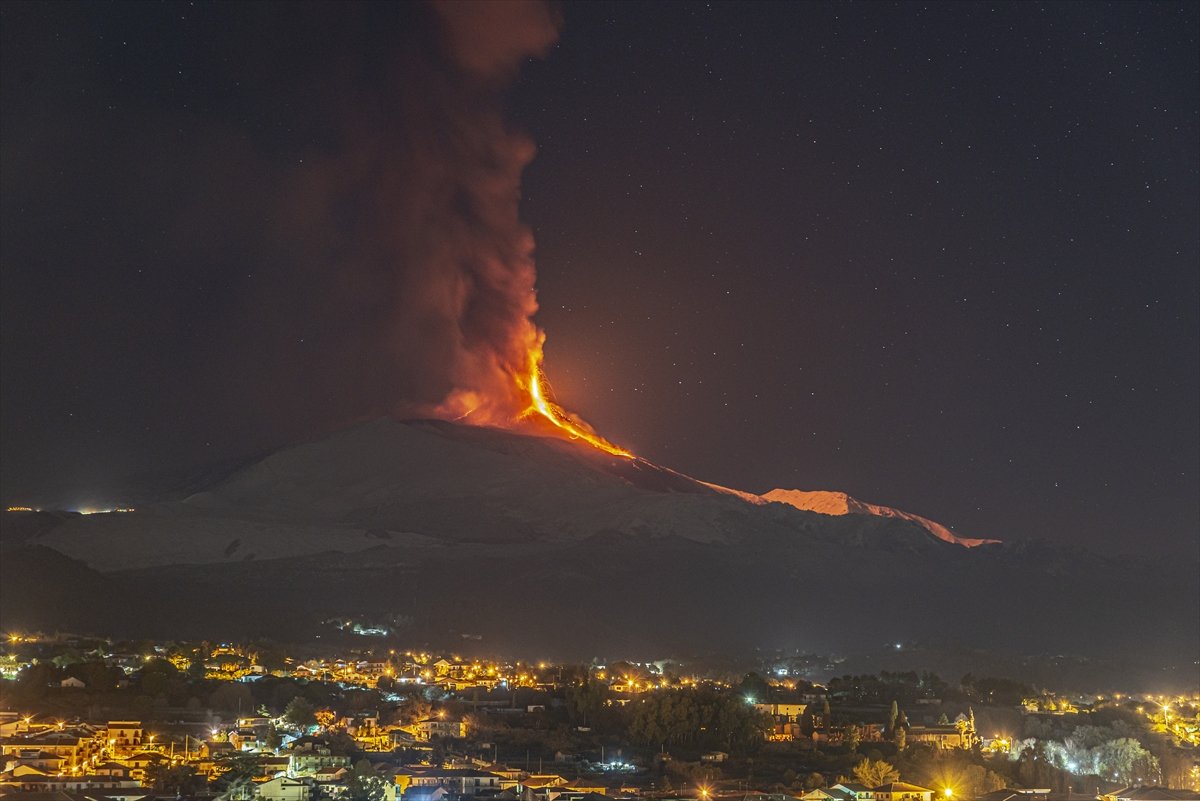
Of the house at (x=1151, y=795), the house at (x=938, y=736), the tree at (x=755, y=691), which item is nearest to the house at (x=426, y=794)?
the house at (x=1151, y=795)

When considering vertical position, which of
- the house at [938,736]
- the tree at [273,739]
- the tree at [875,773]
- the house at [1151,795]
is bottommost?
the house at [1151,795]

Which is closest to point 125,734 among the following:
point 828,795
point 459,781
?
point 459,781

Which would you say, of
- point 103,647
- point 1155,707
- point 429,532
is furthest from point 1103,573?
point 103,647

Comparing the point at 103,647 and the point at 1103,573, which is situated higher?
the point at 1103,573

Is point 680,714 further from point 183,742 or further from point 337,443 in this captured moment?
point 337,443

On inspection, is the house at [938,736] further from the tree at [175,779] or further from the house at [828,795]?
the tree at [175,779]

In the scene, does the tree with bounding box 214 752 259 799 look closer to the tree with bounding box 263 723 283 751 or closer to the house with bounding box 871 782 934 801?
the tree with bounding box 263 723 283 751

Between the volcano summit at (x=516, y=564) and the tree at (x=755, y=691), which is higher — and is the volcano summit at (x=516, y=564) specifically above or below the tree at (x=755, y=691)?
above
